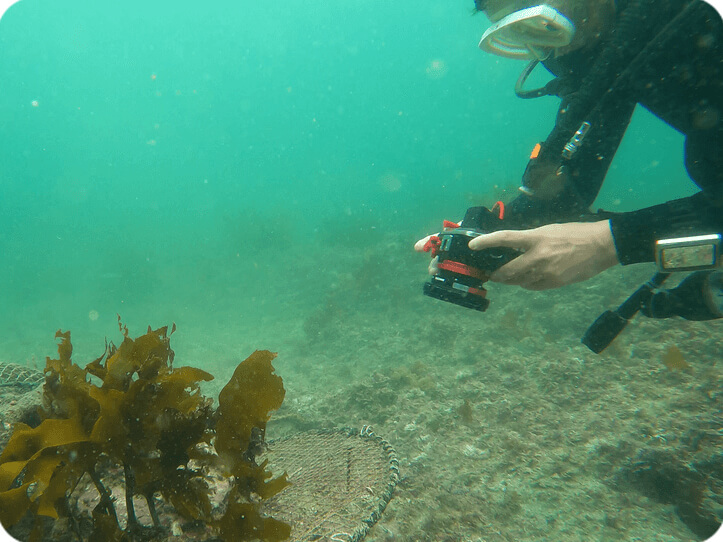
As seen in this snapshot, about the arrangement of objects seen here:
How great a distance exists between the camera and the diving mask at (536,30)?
1938 mm

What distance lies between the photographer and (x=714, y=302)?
176cm

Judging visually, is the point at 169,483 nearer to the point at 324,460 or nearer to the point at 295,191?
the point at 324,460

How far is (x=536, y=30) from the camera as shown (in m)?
2.11

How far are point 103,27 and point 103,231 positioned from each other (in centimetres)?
4166

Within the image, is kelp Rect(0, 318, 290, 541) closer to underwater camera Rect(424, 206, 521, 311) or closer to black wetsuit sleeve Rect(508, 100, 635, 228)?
underwater camera Rect(424, 206, 521, 311)

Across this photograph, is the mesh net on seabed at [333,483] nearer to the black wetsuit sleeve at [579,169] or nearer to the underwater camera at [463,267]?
the underwater camera at [463,267]

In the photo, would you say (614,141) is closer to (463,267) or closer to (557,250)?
(557,250)

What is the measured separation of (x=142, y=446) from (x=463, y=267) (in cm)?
159

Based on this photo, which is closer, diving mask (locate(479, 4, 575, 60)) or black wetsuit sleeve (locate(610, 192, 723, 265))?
black wetsuit sleeve (locate(610, 192, 723, 265))

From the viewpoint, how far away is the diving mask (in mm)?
1938

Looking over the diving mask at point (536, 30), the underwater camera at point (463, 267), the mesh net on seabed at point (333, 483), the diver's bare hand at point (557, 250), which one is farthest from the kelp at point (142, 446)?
the diving mask at point (536, 30)

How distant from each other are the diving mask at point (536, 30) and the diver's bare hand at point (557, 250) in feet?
4.13

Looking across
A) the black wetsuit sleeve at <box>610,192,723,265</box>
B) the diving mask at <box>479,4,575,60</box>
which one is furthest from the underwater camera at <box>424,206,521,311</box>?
the diving mask at <box>479,4,575,60</box>

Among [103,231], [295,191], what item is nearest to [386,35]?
[295,191]
